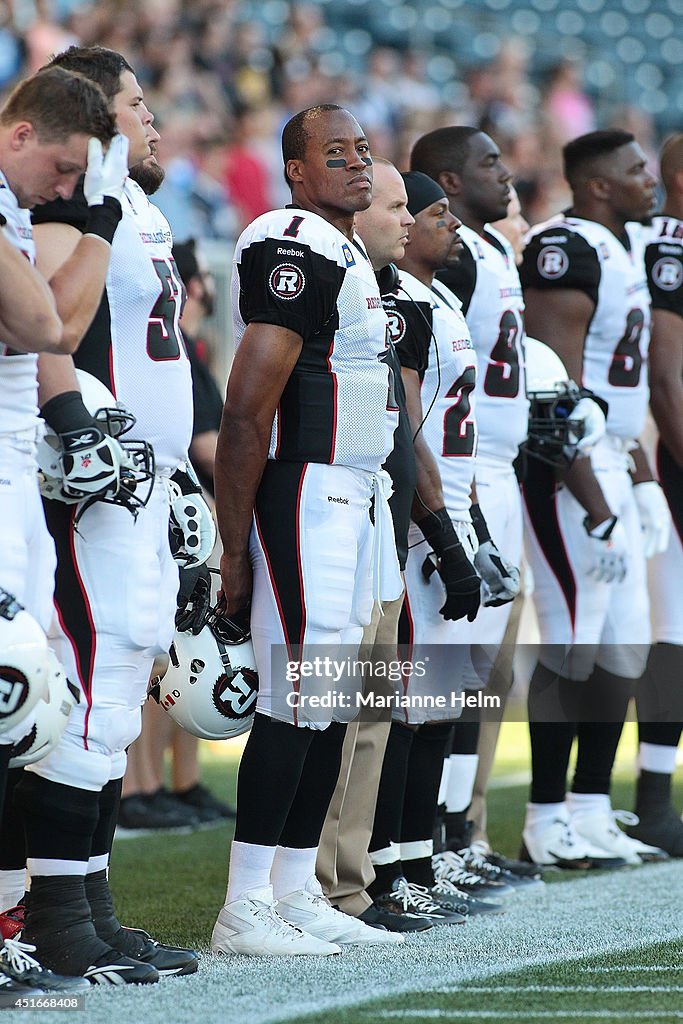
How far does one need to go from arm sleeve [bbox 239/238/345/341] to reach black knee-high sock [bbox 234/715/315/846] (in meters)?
0.95

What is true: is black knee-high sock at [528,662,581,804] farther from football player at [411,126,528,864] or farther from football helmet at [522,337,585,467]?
football helmet at [522,337,585,467]

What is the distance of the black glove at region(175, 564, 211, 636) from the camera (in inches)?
158

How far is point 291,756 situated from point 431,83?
1202 centimetres

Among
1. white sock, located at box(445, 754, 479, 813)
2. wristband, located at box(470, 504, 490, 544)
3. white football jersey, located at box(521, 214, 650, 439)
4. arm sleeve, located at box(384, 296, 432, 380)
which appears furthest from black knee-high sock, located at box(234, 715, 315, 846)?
white football jersey, located at box(521, 214, 650, 439)

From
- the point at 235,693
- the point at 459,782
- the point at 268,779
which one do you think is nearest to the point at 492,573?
the point at 459,782

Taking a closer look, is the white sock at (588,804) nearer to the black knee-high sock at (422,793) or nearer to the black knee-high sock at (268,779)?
the black knee-high sock at (422,793)

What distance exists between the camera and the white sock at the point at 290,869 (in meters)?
4.11

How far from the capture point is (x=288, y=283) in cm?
400

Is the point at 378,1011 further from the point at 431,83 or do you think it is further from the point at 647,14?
the point at 647,14

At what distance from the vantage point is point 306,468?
405 centimetres

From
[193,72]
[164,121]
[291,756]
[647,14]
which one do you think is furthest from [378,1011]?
[647,14]

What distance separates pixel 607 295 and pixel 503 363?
30.1 inches

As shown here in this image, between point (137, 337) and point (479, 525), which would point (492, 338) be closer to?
point (479, 525)

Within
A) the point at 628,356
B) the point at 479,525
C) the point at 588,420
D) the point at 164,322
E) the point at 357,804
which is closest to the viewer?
the point at 164,322
